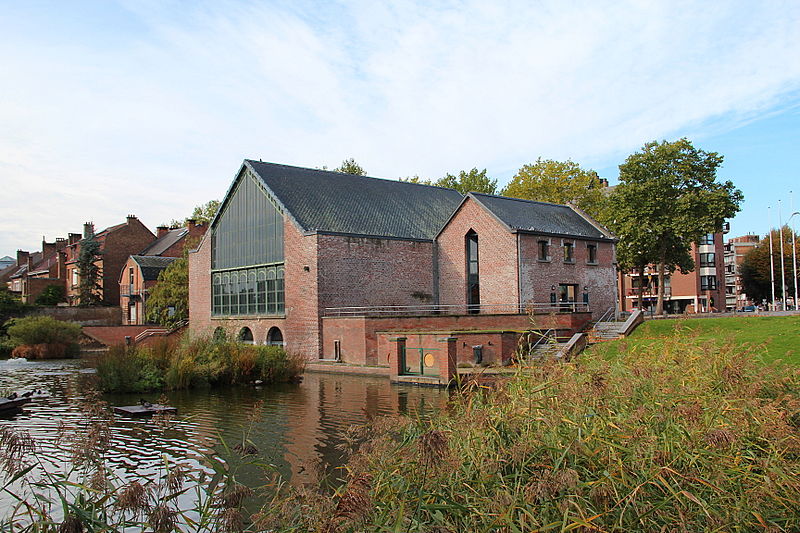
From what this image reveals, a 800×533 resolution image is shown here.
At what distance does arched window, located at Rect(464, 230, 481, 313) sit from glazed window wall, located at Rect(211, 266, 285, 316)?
10532 mm

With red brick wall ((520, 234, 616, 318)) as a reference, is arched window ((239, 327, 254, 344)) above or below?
below

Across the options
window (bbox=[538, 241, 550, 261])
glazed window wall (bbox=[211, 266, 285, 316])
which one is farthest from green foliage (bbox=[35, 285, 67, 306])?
window (bbox=[538, 241, 550, 261])

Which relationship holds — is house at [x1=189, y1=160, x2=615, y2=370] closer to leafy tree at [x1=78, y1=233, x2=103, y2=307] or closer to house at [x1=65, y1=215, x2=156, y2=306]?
leafy tree at [x1=78, y1=233, x2=103, y2=307]

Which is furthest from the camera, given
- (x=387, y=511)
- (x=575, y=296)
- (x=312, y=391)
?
(x=575, y=296)

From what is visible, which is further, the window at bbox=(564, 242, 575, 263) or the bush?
the bush

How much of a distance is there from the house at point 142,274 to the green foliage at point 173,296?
163 inches

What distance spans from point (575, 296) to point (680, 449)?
32.4 metres

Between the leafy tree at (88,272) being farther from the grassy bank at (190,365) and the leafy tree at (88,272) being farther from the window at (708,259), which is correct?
the window at (708,259)

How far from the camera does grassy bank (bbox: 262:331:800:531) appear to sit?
5.42m

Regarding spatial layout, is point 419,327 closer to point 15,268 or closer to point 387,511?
point 387,511

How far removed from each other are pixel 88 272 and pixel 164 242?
8126mm

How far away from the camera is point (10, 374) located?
31.8 meters

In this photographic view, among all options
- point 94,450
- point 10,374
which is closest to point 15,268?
point 10,374

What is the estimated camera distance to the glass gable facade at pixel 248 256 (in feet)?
127
